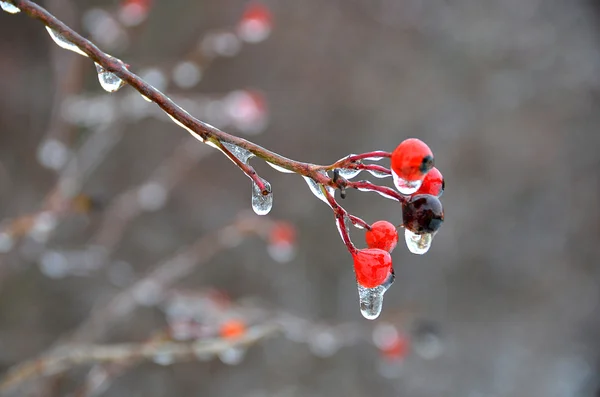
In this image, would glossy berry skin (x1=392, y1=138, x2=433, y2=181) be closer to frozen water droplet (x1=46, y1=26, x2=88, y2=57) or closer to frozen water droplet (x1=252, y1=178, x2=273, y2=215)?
frozen water droplet (x1=252, y1=178, x2=273, y2=215)

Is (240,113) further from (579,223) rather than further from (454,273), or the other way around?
(579,223)

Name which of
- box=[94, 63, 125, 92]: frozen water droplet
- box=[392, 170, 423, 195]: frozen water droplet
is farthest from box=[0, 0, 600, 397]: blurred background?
box=[392, 170, 423, 195]: frozen water droplet

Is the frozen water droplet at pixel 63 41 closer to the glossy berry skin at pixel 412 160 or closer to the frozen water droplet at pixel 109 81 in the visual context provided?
the frozen water droplet at pixel 109 81

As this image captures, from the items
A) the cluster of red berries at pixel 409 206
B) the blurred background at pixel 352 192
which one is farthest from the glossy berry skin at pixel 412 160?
the blurred background at pixel 352 192

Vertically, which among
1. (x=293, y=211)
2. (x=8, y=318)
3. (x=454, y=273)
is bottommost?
(x=8, y=318)

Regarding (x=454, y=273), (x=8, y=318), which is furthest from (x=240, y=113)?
(x=454, y=273)

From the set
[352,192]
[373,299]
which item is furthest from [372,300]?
[352,192]
